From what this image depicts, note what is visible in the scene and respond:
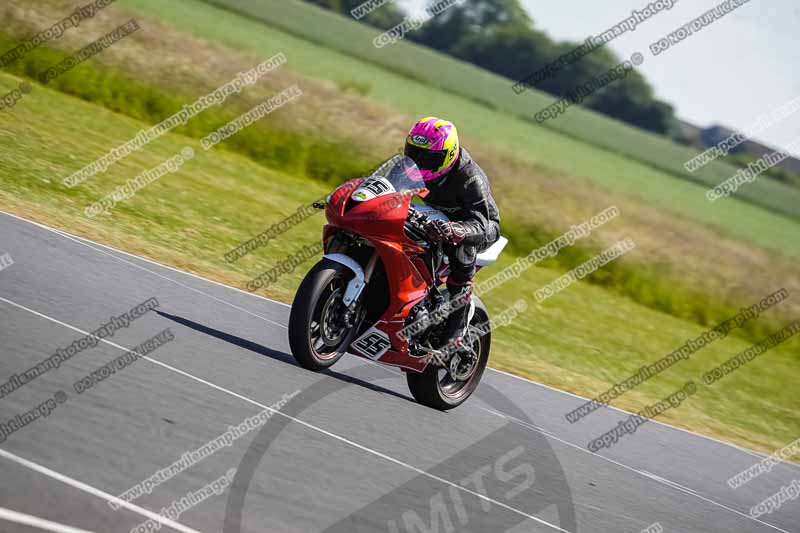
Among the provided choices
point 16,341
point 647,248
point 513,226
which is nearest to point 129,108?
point 513,226

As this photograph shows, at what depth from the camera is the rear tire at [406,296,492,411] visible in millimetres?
8461

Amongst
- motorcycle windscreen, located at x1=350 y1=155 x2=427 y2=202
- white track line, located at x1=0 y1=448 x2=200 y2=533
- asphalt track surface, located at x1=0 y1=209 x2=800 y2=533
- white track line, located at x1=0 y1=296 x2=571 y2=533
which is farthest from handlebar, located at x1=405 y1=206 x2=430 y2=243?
white track line, located at x1=0 y1=448 x2=200 y2=533

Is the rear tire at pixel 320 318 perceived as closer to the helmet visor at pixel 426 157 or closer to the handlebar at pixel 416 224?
the handlebar at pixel 416 224

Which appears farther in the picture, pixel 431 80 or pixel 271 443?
pixel 431 80

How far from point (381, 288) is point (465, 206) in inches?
37.0

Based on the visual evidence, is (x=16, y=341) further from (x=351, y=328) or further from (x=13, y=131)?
(x=13, y=131)

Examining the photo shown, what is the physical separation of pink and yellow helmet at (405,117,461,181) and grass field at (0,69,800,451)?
4.89 metres

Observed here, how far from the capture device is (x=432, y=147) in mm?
7703

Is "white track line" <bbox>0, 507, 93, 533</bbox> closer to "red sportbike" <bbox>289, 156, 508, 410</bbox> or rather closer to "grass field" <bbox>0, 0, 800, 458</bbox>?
"red sportbike" <bbox>289, 156, 508, 410</bbox>

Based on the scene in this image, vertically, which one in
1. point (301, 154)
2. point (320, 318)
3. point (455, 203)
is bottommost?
point (301, 154)

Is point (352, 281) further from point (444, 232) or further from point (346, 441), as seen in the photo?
point (346, 441)

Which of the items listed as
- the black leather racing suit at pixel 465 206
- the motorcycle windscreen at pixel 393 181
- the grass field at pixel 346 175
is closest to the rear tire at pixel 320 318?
the motorcycle windscreen at pixel 393 181

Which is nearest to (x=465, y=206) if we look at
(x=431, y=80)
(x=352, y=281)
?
(x=352, y=281)

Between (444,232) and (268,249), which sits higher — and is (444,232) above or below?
above
